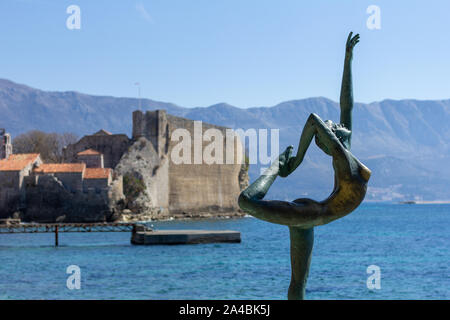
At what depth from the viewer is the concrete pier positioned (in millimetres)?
41450

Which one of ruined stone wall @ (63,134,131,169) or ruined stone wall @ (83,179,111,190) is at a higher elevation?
ruined stone wall @ (63,134,131,169)

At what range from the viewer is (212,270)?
29938 mm

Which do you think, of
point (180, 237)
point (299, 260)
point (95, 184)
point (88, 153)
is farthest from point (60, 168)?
point (299, 260)

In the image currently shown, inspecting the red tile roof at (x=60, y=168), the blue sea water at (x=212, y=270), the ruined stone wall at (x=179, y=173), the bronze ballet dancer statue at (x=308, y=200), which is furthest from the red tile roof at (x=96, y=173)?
the bronze ballet dancer statue at (x=308, y=200)

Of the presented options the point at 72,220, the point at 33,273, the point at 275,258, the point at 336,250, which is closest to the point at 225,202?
the point at 72,220

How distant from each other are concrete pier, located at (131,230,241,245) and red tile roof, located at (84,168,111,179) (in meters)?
18.8

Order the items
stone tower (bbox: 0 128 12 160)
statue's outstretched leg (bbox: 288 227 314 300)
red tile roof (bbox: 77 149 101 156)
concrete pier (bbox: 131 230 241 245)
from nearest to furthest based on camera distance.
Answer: statue's outstretched leg (bbox: 288 227 314 300), concrete pier (bbox: 131 230 241 245), red tile roof (bbox: 77 149 101 156), stone tower (bbox: 0 128 12 160)

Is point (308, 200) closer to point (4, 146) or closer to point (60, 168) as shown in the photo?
point (60, 168)

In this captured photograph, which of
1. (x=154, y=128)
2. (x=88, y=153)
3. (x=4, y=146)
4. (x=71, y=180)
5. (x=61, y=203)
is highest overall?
(x=154, y=128)

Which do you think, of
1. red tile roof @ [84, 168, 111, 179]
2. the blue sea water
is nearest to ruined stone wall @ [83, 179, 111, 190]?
red tile roof @ [84, 168, 111, 179]

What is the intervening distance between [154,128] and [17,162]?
603 inches

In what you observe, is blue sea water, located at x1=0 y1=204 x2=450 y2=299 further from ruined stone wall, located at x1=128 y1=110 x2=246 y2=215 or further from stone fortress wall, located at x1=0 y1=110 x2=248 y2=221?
ruined stone wall, located at x1=128 y1=110 x2=246 y2=215

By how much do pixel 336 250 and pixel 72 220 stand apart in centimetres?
2589

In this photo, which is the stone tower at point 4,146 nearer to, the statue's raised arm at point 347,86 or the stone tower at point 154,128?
the stone tower at point 154,128
